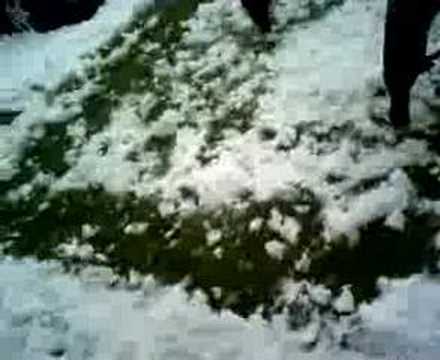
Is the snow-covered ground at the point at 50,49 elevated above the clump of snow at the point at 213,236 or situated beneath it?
elevated above

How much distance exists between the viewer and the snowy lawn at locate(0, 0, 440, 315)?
3078 millimetres

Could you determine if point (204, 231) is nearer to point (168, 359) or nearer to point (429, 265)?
point (168, 359)

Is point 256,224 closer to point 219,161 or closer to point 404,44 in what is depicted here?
point 219,161

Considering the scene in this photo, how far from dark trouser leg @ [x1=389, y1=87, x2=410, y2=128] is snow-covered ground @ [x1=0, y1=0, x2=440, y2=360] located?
0.07m

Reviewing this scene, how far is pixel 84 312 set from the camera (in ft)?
9.93

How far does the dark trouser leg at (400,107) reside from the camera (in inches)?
135

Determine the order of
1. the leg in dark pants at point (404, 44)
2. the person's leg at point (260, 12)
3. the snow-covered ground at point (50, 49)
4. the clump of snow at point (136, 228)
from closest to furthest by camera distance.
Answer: the leg in dark pants at point (404, 44) → the clump of snow at point (136, 228) → the person's leg at point (260, 12) → the snow-covered ground at point (50, 49)

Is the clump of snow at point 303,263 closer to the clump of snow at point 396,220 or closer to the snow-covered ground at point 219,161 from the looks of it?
the snow-covered ground at point 219,161

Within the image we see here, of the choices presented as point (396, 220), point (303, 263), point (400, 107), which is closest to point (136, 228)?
point (303, 263)

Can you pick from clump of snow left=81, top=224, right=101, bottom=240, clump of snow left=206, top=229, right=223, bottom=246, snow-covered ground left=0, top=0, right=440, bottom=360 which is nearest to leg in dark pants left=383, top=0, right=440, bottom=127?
snow-covered ground left=0, top=0, right=440, bottom=360

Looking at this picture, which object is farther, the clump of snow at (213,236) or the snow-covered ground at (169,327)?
the clump of snow at (213,236)

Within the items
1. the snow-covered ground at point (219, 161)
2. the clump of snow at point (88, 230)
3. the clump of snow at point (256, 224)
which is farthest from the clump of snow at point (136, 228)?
the clump of snow at point (256, 224)

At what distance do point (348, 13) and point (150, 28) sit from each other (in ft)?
4.63

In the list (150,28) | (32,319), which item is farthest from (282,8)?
(32,319)
